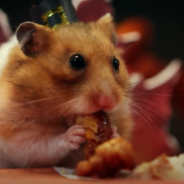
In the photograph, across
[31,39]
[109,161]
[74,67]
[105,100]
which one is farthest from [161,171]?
[31,39]

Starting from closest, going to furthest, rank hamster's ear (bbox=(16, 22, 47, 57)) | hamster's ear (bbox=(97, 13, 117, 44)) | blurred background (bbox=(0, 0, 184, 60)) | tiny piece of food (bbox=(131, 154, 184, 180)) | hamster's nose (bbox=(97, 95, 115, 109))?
tiny piece of food (bbox=(131, 154, 184, 180)) → hamster's nose (bbox=(97, 95, 115, 109)) → hamster's ear (bbox=(16, 22, 47, 57)) → hamster's ear (bbox=(97, 13, 117, 44)) → blurred background (bbox=(0, 0, 184, 60))

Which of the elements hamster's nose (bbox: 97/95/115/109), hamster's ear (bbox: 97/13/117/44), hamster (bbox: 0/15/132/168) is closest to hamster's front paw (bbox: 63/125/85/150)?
hamster (bbox: 0/15/132/168)

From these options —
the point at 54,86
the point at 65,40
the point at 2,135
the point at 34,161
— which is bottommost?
the point at 34,161

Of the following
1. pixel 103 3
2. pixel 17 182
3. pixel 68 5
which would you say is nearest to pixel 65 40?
pixel 68 5

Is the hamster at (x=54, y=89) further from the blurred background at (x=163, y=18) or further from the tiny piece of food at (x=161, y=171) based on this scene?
the blurred background at (x=163, y=18)

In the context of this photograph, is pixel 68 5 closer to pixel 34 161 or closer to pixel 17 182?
pixel 34 161

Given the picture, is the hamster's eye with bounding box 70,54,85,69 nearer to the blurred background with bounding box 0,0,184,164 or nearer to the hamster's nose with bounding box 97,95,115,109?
the hamster's nose with bounding box 97,95,115,109

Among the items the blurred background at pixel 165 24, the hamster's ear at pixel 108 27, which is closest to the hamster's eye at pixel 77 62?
A: the hamster's ear at pixel 108 27
